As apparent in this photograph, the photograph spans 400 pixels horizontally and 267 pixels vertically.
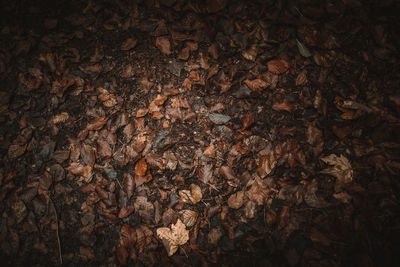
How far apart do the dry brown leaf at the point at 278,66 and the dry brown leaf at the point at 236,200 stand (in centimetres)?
110

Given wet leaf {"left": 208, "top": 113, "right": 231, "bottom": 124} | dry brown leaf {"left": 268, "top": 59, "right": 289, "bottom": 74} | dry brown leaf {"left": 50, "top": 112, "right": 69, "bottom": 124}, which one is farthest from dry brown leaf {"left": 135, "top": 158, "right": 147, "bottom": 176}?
dry brown leaf {"left": 268, "top": 59, "right": 289, "bottom": 74}

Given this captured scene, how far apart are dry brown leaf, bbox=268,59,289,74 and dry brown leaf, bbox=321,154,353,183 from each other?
2.71ft

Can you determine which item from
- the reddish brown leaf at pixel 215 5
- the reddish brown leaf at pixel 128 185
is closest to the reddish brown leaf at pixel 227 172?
the reddish brown leaf at pixel 128 185

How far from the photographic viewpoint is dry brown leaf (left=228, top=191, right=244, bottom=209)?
154cm

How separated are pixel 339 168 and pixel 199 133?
114 centimetres

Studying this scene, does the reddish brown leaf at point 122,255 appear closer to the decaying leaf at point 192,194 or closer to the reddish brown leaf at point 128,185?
the reddish brown leaf at point 128,185

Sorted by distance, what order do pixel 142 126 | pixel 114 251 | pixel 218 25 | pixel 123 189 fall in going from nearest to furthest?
pixel 114 251 < pixel 123 189 < pixel 142 126 < pixel 218 25

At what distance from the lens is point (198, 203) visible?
1567mm

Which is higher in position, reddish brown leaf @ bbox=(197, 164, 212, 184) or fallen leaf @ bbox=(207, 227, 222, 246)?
reddish brown leaf @ bbox=(197, 164, 212, 184)

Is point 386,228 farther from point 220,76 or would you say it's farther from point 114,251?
point 114,251

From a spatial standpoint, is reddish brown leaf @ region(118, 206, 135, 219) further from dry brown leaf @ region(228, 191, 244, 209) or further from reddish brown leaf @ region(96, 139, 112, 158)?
dry brown leaf @ region(228, 191, 244, 209)

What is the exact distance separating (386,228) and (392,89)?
109 cm

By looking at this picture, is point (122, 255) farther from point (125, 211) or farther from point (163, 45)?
point (163, 45)

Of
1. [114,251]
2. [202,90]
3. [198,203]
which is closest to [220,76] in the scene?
[202,90]
